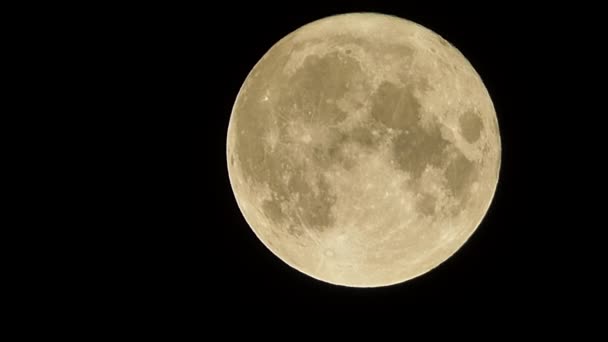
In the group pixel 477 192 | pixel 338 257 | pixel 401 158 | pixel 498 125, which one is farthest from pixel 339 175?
pixel 498 125

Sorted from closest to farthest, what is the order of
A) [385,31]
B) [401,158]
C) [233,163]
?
[401,158]
[385,31]
[233,163]

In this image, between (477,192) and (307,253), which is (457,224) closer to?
(477,192)

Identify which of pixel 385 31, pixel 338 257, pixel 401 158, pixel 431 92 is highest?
pixel 385 31

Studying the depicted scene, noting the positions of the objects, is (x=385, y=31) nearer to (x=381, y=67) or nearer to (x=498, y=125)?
(x=381, y=67)

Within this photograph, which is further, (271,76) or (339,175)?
(271,76)

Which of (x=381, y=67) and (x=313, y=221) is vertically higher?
(x=381, y=67)

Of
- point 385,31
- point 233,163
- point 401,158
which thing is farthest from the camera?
point 233,163

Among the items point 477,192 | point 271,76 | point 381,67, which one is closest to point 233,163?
point 271,76
